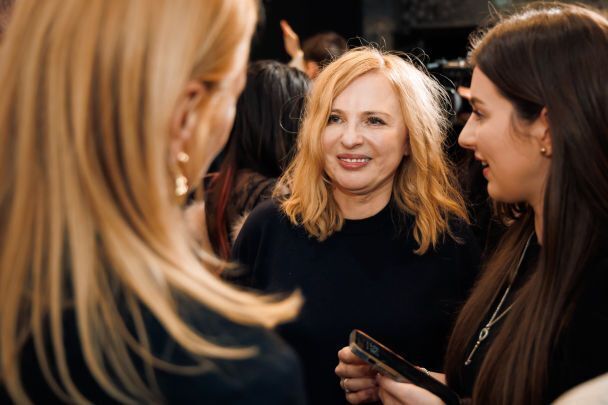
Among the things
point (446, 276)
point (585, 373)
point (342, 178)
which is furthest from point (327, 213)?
point (585, 373)

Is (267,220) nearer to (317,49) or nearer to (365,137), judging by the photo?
(365,137)

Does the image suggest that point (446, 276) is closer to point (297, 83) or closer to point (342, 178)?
point (342, 178)

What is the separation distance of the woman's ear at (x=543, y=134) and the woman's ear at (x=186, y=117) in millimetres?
888

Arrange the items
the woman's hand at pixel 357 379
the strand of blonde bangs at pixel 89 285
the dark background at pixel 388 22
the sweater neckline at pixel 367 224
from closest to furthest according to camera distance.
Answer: the strand of blonde bangs at pixel 89 285
the woman's hand at pixel 357 379
the sweater neckline at pixel 367 224
the dark background at pixel 388 22

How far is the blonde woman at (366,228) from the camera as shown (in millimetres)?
2164

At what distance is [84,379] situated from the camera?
2.83 ft

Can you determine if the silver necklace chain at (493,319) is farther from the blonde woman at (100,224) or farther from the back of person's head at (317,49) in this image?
the back of person's head at (317,49)

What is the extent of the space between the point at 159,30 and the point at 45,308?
36cm

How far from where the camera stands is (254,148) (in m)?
2.98

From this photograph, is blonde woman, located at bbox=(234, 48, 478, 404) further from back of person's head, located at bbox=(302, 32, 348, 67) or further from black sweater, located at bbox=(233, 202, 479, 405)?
back of person's head, located at bbox=(302, 32, 348, 67)

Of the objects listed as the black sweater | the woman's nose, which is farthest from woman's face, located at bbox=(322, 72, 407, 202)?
the woman's nose

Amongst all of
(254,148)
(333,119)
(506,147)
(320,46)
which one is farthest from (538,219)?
→ (320,46)

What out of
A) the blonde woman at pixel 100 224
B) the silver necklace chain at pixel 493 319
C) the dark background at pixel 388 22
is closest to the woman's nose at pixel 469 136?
the silver necklace chain at pixel 493 319

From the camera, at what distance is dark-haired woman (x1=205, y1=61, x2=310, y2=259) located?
9.45 ft
